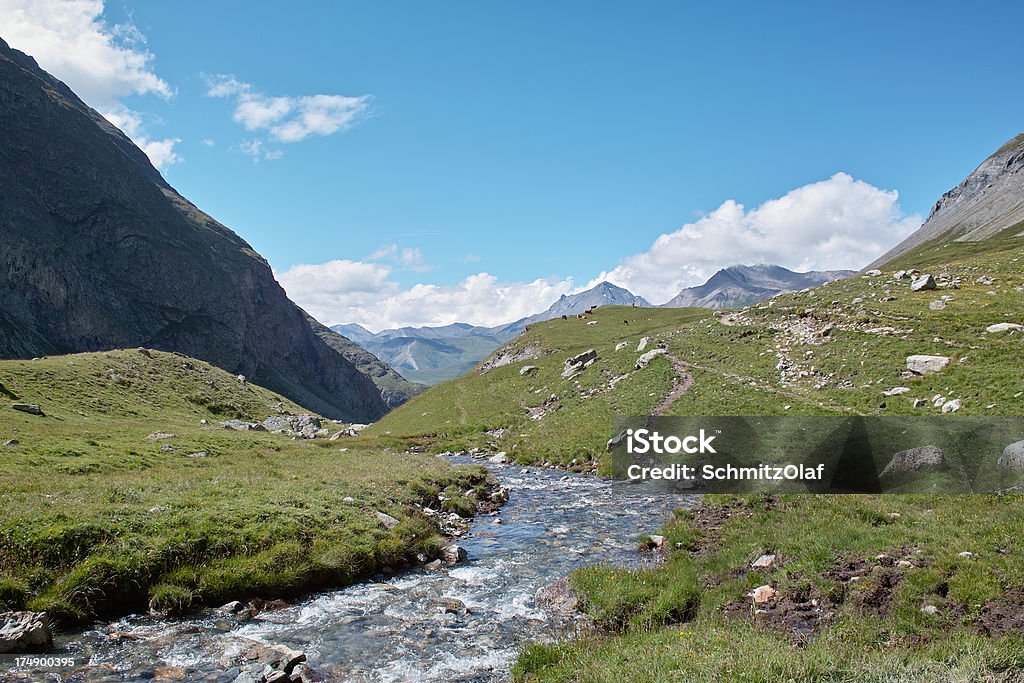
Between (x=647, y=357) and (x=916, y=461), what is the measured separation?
35425mm

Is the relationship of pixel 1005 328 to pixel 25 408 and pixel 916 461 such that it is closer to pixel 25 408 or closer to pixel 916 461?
pixel 916 461

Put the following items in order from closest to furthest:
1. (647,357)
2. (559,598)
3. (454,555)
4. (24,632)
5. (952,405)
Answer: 1. (24,632)
2. (559,598)
3. (454,555)
4. (952,405)
5. (647,357)

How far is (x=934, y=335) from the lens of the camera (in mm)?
37688

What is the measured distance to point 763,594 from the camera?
13750 mm

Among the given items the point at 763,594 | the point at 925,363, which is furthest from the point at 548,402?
the point at 763,594

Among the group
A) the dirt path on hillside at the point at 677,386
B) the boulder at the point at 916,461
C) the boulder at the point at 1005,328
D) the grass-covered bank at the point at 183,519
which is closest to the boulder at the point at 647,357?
the dirt path on hillside at the point at 677,386

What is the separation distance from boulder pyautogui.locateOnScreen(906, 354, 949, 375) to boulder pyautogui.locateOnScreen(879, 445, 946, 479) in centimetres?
1317

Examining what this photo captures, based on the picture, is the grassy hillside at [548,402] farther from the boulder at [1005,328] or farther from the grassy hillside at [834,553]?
the boulder at [1005,328]

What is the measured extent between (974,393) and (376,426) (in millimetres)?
72340

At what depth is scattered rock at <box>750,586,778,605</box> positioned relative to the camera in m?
13.6

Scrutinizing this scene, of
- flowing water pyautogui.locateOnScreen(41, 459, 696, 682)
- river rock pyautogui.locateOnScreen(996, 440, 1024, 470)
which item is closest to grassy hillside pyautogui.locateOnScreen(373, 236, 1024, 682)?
flowing water pyautogui.locateOnScreen(41, 459, 696, 682)

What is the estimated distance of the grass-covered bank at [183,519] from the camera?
48.1 ft

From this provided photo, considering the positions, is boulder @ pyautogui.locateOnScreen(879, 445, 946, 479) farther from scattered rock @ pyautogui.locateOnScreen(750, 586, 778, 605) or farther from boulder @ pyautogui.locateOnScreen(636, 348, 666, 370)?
boulder @ pyautogui.locateOnScreen(636, 348, 666, 370)

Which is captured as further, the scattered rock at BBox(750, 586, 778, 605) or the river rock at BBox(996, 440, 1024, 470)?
the river rock at BBox(996, 440, 1024, 470)
